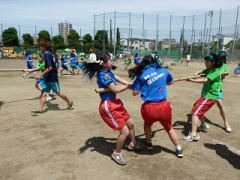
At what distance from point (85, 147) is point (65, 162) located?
0.69m

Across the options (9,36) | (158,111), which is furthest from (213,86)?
(9,36)

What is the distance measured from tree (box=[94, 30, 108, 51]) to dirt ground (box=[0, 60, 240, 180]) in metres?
35.2

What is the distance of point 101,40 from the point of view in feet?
145

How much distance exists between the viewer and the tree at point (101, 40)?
42156mm

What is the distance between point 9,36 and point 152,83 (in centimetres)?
4901

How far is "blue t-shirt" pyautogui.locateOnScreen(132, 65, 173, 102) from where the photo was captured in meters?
4.01

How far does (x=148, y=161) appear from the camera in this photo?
169 inches

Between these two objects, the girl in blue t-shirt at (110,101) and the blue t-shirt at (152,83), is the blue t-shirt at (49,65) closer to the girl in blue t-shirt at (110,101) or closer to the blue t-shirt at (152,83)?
the girl in blue t-shirt at (110,101)

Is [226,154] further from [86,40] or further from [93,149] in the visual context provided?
[86,40]

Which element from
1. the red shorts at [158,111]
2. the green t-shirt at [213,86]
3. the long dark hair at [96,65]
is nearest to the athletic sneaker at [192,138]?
the green t-shirt at [213,86]

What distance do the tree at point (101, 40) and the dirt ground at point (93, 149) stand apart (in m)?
35.2

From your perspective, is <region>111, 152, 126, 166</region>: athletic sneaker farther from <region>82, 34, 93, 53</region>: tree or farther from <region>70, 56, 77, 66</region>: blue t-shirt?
<region>82, 34, 93, 53</region>: tree

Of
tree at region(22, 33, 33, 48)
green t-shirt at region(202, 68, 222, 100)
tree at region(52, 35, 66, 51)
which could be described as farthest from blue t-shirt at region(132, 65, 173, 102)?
tree at region(22, 33, 33, 48)

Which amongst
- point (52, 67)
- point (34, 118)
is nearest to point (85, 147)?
point (34, 118)
